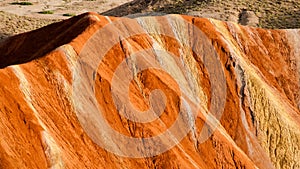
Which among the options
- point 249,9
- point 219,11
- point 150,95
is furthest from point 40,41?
point 249,9

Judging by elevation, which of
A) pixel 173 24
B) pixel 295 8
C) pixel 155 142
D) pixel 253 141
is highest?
pixel 173 24

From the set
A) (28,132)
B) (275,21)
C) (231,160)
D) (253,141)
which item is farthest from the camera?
(275,21)

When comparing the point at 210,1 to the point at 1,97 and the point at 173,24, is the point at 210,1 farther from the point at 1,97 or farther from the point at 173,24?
the point at 1,97

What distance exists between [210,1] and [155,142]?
50497 mm

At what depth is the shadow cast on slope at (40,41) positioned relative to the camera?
129 feet

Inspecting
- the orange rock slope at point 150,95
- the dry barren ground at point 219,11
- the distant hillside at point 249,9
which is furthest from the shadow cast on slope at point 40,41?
the distant hillside at point 249,9

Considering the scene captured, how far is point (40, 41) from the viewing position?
4238cm

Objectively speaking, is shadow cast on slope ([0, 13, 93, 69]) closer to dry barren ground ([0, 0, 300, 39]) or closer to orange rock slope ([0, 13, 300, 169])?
orange rock slope ([0, 13, 300, 169])

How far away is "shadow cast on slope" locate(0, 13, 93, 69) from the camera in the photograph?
129 ft

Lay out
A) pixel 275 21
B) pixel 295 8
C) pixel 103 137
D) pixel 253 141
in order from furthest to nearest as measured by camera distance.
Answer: pixel 295 8, pixel 275 21, pixel 253 141, pixel 103 137

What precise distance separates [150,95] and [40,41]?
11.0 metres

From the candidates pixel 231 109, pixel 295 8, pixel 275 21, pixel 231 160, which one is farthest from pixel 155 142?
pixel 295 8

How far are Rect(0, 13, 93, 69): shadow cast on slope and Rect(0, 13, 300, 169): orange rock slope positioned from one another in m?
0.14

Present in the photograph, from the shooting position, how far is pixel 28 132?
2966 centimetres
